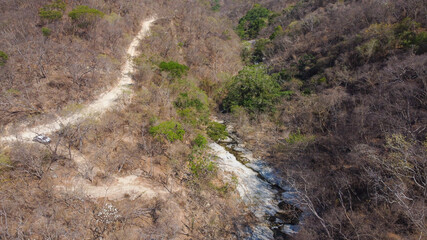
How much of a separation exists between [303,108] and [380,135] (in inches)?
353

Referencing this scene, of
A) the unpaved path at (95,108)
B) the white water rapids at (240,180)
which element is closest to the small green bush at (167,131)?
the white water rapids at (240,180)

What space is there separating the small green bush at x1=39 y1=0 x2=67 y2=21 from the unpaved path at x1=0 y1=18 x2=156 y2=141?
9.19 meters

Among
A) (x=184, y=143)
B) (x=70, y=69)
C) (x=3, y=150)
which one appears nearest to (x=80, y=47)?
(x=70, y=69)

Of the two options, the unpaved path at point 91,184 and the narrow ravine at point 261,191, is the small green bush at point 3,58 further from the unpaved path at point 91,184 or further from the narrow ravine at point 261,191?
the narrow ravine at point 261,191

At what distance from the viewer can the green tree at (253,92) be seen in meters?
27.7

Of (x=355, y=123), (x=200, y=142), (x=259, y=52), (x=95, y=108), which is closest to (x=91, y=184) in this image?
(x=95, y=108)

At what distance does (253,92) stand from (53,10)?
94.4ft

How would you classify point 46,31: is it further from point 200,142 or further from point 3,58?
point 200,142

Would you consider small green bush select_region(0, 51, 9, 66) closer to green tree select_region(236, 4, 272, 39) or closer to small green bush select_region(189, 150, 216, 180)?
small green bush select_region(189, 150, 216, 180)

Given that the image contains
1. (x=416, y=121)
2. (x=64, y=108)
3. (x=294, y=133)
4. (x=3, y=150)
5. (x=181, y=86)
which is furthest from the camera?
(x=181, y=86)

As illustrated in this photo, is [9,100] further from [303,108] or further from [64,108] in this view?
[303,108]

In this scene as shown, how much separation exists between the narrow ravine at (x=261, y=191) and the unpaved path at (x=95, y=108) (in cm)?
1187

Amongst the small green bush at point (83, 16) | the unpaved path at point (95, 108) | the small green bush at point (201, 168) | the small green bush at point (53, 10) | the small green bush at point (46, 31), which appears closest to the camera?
the unpaved path at point (95, 108)

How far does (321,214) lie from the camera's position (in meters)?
14.5
